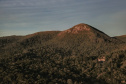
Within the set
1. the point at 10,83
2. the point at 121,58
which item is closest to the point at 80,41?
the point at 121,58

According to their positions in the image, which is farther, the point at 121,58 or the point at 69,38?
the point at 69,38

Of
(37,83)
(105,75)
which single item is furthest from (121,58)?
(37,83)

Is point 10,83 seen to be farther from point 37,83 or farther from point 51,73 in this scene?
point 51,73

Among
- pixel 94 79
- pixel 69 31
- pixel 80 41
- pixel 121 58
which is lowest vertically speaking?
pixel 94 79

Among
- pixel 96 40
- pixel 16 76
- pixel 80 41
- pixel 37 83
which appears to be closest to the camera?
pixel 37 83

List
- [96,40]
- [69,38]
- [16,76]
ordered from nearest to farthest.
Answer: [16,76] < [96,40] < [69,38]

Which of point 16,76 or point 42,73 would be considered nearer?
point 16,76

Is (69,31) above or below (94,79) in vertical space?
above

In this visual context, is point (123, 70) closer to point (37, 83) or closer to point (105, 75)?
point (105, 75)

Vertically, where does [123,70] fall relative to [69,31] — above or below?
below
